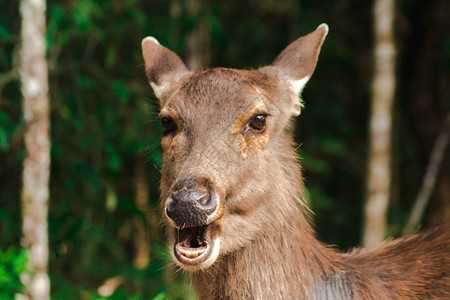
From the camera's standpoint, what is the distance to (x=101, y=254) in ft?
35.4

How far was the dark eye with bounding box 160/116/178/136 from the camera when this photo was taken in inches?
152

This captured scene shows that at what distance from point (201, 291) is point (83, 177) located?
4161 millimetres

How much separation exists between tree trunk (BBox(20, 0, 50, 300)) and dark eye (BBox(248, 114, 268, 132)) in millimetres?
2172

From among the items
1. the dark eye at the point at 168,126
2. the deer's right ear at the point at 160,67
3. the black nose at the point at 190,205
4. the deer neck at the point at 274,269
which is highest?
the deer's right ear at the point at 160,67

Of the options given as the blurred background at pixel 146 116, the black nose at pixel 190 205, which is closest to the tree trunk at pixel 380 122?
the blurred background at pixel 146 116

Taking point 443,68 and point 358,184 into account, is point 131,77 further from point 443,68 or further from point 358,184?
point 358,184

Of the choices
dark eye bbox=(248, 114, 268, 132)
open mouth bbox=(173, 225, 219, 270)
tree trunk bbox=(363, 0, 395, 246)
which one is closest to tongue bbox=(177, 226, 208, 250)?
open mouth bbox=(173, 225, 219, 270)

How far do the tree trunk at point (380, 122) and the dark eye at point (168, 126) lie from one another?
4.38 m

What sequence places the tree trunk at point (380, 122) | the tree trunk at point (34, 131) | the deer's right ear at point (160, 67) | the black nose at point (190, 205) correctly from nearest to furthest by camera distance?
1. the black nose at point (190, 205)
2. the deer's right ear at point (160, 67)
3. the tree trunk at point (34, 131)
4. the tree trunk at point (380, 122)

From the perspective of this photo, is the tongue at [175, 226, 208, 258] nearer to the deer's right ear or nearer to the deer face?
the deer face

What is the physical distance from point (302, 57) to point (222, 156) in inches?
43.6

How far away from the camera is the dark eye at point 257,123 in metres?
3.74

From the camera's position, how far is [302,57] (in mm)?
4258

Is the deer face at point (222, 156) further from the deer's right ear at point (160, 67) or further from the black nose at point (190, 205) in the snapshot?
the deer's right ear at point (160, 67)
